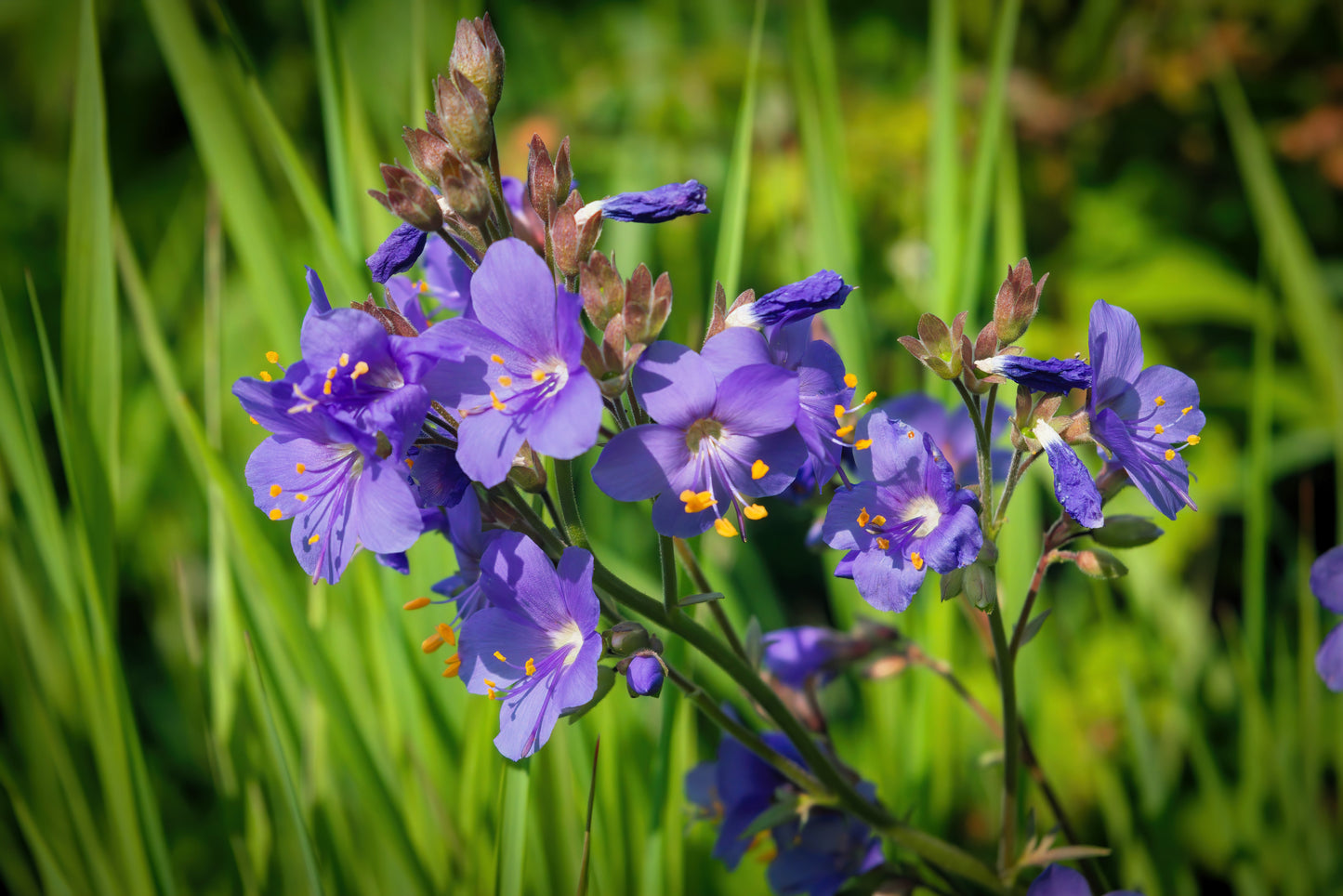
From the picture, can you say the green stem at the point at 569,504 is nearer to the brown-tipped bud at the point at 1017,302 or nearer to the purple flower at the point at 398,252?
the purple flower at the point at 398,252

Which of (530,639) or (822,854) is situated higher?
(530,639)

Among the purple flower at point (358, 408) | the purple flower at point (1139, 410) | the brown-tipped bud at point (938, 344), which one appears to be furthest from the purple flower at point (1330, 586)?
the purple flower at point (358, 408)

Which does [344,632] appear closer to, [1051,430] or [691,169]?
[1051,430]

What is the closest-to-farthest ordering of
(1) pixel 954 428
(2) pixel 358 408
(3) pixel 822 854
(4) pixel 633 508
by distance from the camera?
(2) pixel 358 408 < (3) pixel 822 854 < (1) pixel 954 428 < (4) pixel 633 508

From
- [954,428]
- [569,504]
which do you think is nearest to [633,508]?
[954,428]

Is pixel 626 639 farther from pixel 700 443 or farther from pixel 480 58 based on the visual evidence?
pixel 480 58

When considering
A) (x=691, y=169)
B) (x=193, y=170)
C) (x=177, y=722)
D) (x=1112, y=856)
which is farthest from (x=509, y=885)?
(x=193, y=170)
